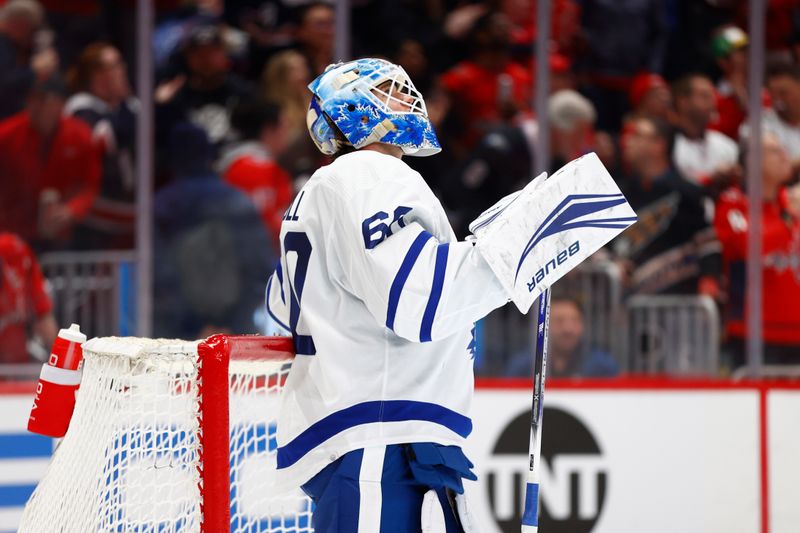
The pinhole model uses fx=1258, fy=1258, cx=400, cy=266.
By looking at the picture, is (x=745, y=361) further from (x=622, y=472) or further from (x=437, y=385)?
(x=437, y=385)

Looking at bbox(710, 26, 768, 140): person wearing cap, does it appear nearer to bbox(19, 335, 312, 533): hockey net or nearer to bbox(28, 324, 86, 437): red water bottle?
bbox(19, 335, 312, 533): hockey net

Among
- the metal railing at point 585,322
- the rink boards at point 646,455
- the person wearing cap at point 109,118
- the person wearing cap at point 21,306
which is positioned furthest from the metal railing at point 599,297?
the person wearing cap at point 21,306

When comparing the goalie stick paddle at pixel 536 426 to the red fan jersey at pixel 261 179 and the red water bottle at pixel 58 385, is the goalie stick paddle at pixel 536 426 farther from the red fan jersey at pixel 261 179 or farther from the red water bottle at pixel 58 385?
the red fan jersey at pixel 261 179

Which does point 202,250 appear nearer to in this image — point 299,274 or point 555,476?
point 555,476

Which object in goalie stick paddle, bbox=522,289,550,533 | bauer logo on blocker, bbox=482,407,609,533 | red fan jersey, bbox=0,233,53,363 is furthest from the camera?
red fan jersey, bbox=0,233,53,363

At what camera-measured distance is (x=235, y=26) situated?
6305 millimetres

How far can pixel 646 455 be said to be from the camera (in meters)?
4.14

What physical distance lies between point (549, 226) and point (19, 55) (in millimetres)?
4566

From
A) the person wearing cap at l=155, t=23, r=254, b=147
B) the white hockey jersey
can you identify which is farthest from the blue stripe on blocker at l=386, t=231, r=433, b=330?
the person wearing cap at l=155, t=23, r=254, b=147

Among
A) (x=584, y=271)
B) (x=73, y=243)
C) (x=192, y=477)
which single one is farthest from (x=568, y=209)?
(x=73, y=243)

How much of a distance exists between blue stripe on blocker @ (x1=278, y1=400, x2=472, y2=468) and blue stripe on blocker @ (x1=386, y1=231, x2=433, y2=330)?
17cm

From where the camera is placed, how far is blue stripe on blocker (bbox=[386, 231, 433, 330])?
187 centimetres

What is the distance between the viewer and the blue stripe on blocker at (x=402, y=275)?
187cm

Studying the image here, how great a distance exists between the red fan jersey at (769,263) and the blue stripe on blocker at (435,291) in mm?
4149
